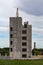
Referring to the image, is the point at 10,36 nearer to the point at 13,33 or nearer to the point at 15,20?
the point at 13,33

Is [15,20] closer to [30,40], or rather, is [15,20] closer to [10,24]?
[10,24]

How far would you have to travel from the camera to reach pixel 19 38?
5216 cm

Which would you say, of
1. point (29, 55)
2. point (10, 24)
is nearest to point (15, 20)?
point (10, 24)

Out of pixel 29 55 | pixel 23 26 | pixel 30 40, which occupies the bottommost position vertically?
pixel 29 55

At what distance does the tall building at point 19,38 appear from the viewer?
168ft

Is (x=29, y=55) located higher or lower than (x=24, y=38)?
lower

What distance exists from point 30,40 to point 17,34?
4.10 m

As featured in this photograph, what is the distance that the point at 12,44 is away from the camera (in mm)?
51594

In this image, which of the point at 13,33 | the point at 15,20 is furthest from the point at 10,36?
the point at 15,20

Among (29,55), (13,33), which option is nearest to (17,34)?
(13,33)

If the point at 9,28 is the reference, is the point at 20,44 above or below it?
below

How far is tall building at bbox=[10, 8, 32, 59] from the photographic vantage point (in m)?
51.1

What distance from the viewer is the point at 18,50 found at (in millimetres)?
51812

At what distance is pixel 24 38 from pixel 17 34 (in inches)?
98.2
